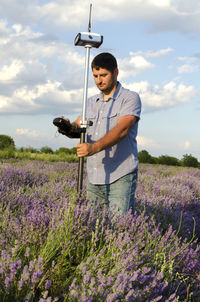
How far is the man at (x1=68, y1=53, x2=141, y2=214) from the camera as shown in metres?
3.54

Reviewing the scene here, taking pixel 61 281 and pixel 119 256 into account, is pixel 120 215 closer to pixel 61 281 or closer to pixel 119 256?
pixel 119 256

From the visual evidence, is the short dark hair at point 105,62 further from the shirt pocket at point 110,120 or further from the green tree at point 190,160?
the green tree at point 190,160

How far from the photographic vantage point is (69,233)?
8.66 ft

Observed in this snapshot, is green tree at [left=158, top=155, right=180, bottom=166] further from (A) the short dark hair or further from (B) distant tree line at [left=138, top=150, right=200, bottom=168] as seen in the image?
(A) the short dark hair

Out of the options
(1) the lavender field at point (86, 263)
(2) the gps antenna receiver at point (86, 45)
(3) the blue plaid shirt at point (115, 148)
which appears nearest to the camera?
(1) the lavender field at point (86, 263)

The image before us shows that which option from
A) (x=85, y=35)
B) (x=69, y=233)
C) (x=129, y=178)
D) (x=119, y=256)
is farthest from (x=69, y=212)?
(x=85, y=35)

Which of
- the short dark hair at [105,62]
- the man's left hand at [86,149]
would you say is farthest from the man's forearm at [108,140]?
the short dark hair at [105,62]

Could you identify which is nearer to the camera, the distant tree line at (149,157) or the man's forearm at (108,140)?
the man's forearm at (108,140)

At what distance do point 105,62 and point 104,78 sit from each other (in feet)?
0.59

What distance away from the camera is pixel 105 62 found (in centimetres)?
351

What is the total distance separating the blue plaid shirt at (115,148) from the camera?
3.63 metres

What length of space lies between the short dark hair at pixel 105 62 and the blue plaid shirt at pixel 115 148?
1.13 feet

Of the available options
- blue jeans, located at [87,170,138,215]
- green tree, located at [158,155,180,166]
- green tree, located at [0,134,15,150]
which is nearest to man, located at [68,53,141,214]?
blue jeans, located at [87,170,138,215]

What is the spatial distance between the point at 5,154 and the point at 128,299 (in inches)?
407
